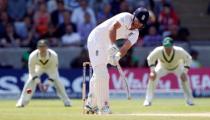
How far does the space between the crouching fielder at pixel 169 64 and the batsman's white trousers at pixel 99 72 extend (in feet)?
18.4

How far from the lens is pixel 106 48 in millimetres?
14711

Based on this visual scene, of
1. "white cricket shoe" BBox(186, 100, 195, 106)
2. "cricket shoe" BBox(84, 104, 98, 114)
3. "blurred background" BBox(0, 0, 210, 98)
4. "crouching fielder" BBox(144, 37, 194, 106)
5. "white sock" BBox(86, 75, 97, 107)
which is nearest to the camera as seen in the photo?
"white sock" BBox(86, 75, 97, 107)

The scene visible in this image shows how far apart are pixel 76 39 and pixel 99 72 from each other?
11084 millimetres

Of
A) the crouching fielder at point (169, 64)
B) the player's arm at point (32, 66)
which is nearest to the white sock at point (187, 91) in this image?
the crouching fielder at point (169, 64)

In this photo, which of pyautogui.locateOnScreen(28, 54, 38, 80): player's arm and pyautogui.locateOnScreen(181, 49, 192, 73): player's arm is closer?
pyautogui.locateOnScreen(28, 54, 38, 80): player's arm

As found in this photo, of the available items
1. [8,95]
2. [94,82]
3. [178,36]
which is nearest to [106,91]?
[94,82]

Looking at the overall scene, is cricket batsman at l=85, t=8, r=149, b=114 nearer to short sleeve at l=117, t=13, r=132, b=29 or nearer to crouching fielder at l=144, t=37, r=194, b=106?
short sleeve at l=117, t=13, r=132, b=29

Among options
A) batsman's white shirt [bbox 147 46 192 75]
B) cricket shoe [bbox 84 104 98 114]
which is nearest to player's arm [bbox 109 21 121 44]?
cricket shoe [bbox 84 104 98 114]

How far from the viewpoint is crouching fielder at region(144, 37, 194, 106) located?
2031cm

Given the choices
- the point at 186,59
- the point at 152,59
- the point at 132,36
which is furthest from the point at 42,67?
the point at 132,36

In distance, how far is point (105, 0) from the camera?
26.8m

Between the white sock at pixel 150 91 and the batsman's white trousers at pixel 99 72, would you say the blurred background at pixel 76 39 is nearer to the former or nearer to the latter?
the white sock at pixel 150 91

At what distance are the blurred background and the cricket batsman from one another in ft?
32.2

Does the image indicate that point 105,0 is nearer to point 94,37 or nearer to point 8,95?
point 8,95
